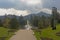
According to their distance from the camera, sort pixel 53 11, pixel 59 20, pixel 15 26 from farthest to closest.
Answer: pixel 15 26 → pixel 59 20 → pixel 53 11

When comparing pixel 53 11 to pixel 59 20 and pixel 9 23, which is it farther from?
pixel 9 23

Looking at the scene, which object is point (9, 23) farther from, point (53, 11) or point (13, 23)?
point (53, 11)

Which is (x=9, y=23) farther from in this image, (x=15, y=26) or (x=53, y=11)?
(x=53, y=11)

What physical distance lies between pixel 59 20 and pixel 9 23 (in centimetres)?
2712

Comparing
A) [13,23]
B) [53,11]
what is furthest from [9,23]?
[53,11]

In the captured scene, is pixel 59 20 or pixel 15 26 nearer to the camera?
pixel 59 20

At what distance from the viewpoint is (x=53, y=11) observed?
201 ft

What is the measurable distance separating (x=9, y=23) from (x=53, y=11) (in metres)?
46.7

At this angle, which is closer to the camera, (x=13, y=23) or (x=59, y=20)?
(x=59, y=20)

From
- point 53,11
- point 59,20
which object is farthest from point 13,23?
point 53,11

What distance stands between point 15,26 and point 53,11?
4352 centimetres

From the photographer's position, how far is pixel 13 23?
10312cm

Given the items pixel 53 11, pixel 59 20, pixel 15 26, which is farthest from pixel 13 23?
pixel 53 11

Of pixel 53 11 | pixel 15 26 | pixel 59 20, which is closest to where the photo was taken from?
pixel 53 11
